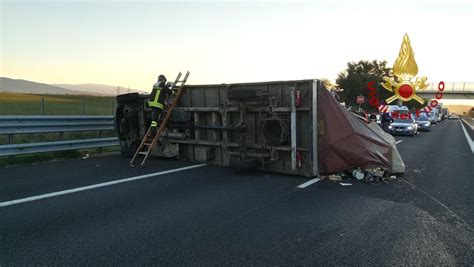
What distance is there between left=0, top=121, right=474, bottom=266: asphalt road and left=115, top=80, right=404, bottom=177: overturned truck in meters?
0.50

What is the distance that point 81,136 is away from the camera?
1102cm

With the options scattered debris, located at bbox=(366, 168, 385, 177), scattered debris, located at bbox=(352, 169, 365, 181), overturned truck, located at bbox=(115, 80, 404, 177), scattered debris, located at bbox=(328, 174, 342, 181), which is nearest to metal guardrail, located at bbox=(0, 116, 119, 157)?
overturned truck, located at bbox=(115, 80, 404, 177)

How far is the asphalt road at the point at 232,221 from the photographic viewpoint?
3.56 metres

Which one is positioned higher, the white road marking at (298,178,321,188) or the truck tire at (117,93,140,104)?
the truck tire at (117,93,140,104)

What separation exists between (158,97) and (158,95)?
0.17ft

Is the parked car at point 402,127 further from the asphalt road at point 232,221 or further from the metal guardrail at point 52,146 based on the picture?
the metal guardrail at point 52,146

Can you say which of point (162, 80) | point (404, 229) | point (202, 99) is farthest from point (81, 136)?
point (404, 229)

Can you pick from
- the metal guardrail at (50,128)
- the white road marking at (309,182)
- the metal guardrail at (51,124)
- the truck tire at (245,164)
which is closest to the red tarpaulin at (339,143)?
the white road marking at (309,182)

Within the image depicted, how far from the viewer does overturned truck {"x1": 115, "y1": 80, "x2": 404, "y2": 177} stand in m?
7.27

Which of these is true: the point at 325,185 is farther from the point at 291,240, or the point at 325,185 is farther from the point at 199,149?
the point at 199,149

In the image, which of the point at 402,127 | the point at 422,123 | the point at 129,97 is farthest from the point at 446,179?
the point at 422,123

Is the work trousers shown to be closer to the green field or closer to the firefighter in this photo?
the firefighter

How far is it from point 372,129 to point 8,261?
23.4 ft

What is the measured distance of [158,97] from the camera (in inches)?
352
